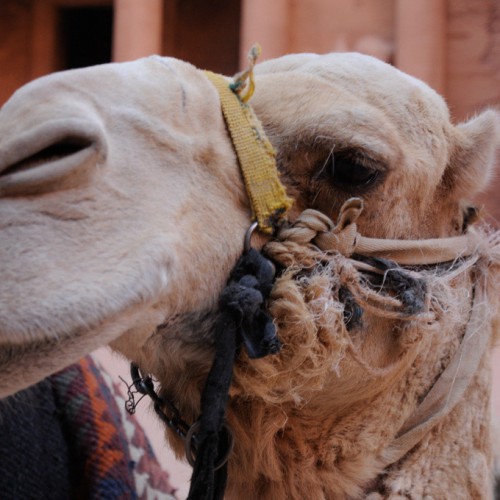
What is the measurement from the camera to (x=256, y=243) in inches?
56.3

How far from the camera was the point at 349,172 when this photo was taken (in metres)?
1.52

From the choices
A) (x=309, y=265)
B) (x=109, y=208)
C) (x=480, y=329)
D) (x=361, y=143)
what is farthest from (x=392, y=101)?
(x=109, y=208)

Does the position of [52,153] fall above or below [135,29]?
above

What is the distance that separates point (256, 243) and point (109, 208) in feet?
1.12

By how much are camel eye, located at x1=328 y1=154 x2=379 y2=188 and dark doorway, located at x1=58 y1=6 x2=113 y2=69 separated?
1047 centimetres

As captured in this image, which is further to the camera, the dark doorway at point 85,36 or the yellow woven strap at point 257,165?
the dark doorway at point 85,36

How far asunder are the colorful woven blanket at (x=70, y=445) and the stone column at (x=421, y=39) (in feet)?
19.1

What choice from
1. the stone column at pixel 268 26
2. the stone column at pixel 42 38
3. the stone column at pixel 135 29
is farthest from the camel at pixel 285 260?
the stone column at pixel 42 38

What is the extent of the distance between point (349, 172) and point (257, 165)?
193 millimetres

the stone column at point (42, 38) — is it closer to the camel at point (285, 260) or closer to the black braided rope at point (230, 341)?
the camel at point (285, 260)

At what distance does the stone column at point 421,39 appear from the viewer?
23.4 feet

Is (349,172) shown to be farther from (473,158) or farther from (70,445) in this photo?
(70,445)

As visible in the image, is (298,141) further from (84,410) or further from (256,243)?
(84,410)

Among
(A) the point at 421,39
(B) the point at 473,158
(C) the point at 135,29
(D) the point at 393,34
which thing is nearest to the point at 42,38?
(C) the point at 135,29
